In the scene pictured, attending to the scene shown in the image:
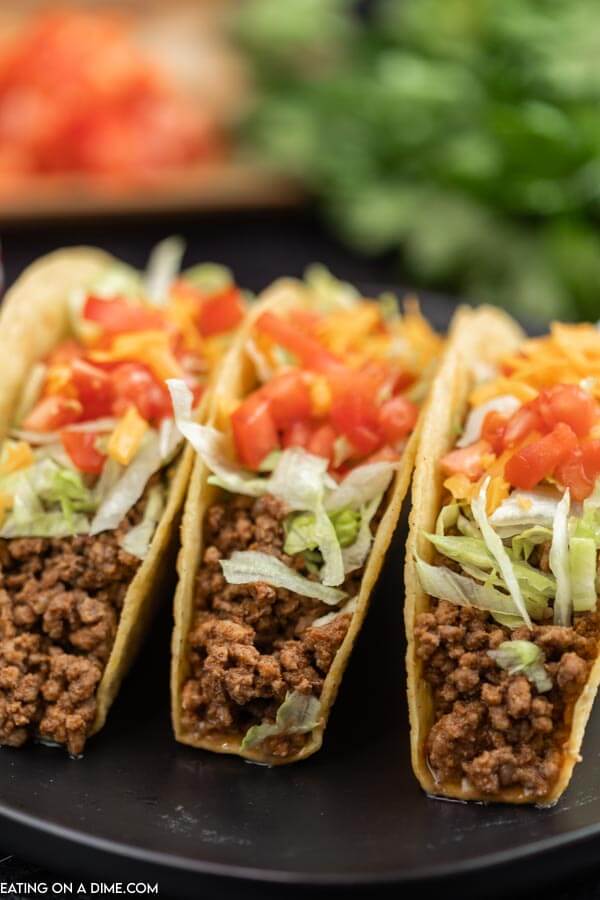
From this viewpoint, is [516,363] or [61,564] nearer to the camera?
[61,564]

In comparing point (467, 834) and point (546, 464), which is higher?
point (546, 464)

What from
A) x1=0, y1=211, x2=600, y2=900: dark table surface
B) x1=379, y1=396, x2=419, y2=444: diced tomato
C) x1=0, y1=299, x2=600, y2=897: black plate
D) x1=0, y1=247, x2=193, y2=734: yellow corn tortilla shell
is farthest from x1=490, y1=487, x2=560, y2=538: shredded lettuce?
x1=0, y1=211, x2=600, y2=900: dark table surface

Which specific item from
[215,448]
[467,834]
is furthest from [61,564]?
[467,834]

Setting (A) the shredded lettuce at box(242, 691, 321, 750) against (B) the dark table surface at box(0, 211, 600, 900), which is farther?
(B) the dark table surface at box(0, 211, 600, 900)

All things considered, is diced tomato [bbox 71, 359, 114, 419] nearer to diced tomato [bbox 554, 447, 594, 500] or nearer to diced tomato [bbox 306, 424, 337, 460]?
diced tomato [bbox 306, 424, 337, 460]

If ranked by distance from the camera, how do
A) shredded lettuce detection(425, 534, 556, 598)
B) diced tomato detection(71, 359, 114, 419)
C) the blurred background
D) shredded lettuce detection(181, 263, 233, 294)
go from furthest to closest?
the blurred background < shredded lettuce detection(181, 263, 233, 294) < diced tomato detection(71, 359, 114, 419) < shredded lettuce detection(425, 534, 556, 598)

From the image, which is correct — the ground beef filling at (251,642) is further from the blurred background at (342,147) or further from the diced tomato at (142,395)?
the blurred background at (342,147)

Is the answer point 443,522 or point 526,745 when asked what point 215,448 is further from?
point 526,745
